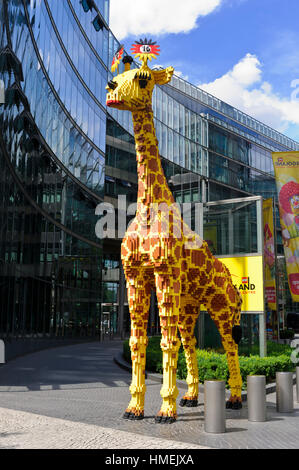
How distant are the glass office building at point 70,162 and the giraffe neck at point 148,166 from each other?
848cm

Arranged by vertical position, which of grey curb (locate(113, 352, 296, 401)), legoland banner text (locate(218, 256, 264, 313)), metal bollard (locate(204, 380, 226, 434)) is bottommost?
grey curb (locate(113, 352, 296, 401))

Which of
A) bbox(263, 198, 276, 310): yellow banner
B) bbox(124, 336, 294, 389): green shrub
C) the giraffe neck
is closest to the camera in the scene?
the giraffe neck

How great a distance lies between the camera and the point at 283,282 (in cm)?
4303

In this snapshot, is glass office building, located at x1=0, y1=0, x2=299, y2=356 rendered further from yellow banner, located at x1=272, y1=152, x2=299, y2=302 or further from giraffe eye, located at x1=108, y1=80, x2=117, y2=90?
giraffe eye, located at x1=108, y1=80, x2=117, y2=90

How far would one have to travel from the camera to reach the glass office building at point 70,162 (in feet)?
54.4

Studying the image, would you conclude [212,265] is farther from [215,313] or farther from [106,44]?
[106,44]

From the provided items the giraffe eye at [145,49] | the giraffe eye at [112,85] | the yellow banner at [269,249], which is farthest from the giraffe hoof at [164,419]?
the yellow banner at [269,249]

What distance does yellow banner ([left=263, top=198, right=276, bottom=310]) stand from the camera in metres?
20.4

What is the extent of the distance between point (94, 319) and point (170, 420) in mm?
24130

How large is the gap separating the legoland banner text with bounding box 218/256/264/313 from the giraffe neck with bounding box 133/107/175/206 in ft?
20.5

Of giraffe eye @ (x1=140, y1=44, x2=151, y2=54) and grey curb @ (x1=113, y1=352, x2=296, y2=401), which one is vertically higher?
giraffe eye @ (x1=140, y1=44, x2=151, y2=54)

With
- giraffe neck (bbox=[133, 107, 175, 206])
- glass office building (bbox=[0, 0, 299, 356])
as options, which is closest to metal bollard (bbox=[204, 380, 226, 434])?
giraffe neck (bbox=[133, 107, 175, 206])

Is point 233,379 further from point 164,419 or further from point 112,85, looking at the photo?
point 112,85

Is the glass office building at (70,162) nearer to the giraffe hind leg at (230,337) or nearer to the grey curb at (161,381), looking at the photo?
the grey curb at (161,381)
